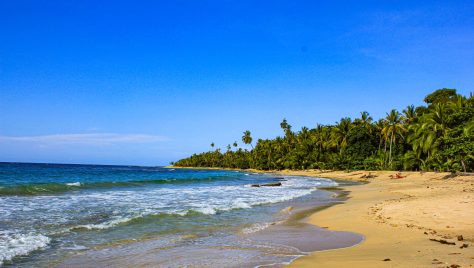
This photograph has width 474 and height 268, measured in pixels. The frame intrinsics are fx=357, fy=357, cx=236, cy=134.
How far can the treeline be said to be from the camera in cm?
4719

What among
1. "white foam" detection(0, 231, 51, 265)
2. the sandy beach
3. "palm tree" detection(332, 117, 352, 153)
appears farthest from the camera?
"palm tree" detection(332, 117, 352, 153)

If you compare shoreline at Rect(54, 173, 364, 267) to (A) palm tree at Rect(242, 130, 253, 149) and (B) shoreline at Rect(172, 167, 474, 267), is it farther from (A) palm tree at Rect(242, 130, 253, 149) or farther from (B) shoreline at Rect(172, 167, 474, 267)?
(A) palm tree at Rect(242, 130, 253, 149)

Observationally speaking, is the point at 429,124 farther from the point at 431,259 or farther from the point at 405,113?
the point at 431,259

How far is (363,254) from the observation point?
28.4ft

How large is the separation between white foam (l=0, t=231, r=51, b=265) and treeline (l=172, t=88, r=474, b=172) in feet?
145

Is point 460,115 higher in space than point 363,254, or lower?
higher

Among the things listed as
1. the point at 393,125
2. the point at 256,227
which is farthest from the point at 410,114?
the point at 256,227

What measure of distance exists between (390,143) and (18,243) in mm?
68918

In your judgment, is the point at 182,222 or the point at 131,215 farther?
the point at 131,215

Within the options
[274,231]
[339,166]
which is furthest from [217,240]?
[339,166]

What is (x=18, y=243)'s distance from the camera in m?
10.5

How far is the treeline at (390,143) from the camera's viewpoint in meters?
47.2

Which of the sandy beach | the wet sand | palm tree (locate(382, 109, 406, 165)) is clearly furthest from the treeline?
the wet sand

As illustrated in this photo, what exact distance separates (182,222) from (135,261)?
6.72 meters
